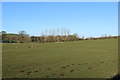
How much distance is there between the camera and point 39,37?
445 ft

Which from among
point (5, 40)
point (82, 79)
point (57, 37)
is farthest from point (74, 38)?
point (82, 79)

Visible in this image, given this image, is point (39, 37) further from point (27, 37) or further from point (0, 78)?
point (0, 78)

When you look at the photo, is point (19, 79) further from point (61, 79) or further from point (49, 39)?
point (49, 39)

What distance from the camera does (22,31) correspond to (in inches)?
5655

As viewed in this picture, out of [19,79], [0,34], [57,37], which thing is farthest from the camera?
[57,37]

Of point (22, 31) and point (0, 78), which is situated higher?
point (22, 31)

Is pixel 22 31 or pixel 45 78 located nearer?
pixel 45 78

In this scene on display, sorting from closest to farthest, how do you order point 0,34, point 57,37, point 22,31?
point 0,34 → point 57,37 → point 22,31

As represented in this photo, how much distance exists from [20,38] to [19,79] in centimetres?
12790

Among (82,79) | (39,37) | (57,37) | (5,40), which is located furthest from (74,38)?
(82,79)

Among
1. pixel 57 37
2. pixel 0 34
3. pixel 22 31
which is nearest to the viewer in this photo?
pixel 0 34

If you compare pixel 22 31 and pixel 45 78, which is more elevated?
pixel 22 31

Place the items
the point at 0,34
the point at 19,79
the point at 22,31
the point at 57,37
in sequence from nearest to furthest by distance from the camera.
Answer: the point at 19,79
the point at 0,34
the point at 57,37
the point at 22,31

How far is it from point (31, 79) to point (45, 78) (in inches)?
31.9
